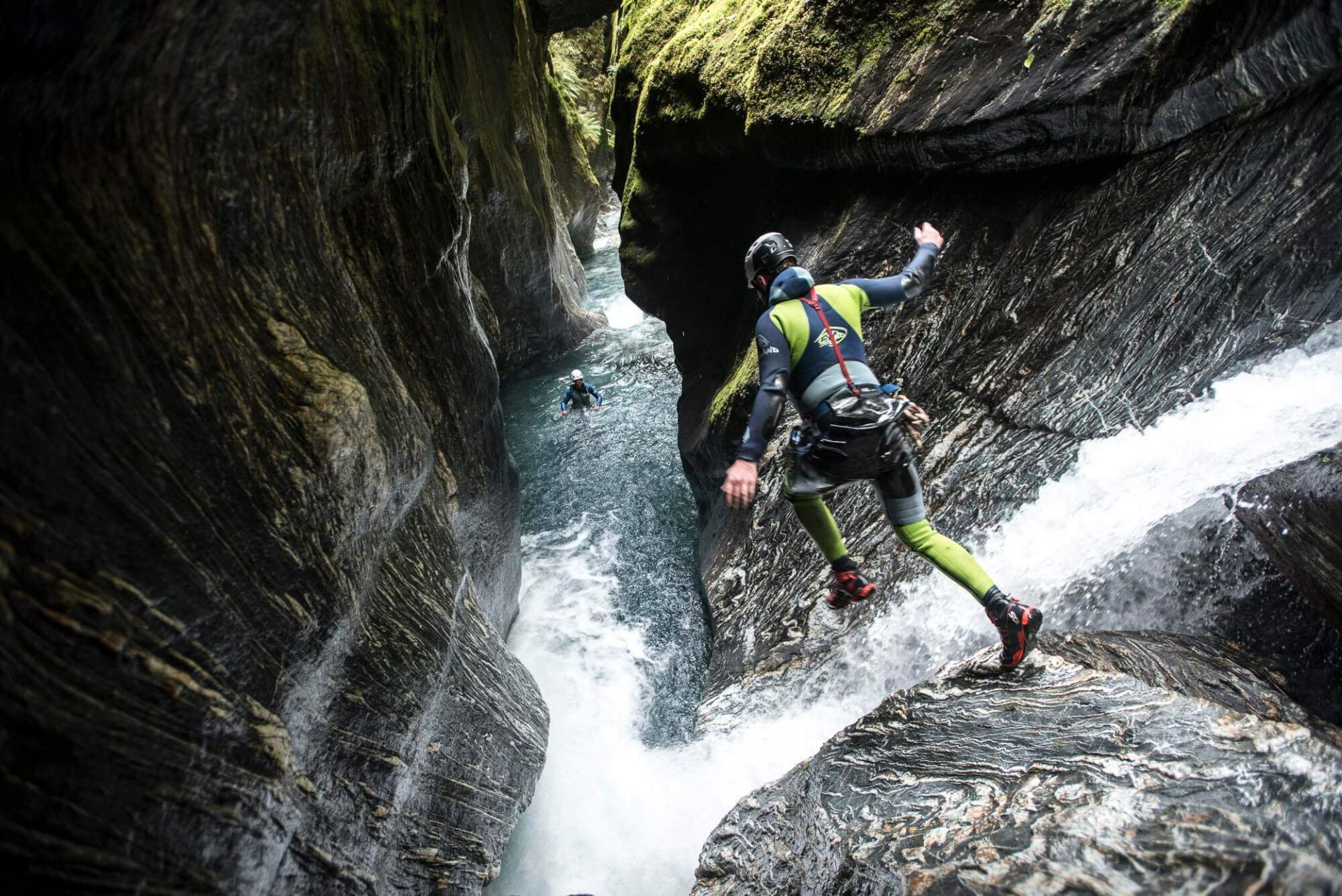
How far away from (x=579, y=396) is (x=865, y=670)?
10.9 m

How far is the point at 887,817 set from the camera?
4.34m

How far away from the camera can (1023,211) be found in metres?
7.05

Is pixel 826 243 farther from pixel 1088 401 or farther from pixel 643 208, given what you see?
pixel 643 208

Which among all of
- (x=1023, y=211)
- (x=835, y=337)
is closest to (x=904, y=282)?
(x=835, y=337)

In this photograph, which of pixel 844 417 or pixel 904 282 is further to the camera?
pixel 904 282

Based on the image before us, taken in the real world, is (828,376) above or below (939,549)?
Answer: above

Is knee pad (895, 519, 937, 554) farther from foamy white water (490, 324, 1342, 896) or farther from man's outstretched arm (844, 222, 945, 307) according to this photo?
foamy white water (490, 324, 1342, 896)

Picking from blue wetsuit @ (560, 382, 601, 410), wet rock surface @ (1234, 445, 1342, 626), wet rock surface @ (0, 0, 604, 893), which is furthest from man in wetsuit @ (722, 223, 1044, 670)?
blue wetsuit @ (560, 382, 601, 410)

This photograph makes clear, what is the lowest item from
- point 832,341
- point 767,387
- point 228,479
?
point 767,387

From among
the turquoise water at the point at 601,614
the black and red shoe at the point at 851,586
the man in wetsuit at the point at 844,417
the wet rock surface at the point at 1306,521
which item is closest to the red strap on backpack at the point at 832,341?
the man in wetsuit at the point at 844,417

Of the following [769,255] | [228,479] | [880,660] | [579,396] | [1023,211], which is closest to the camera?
[228,479]

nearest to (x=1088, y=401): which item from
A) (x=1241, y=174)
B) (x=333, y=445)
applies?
(x=1241, y=174)

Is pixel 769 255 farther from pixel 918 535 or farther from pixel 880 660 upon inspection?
pixel 880 660

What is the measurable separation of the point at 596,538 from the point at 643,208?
591 cm
